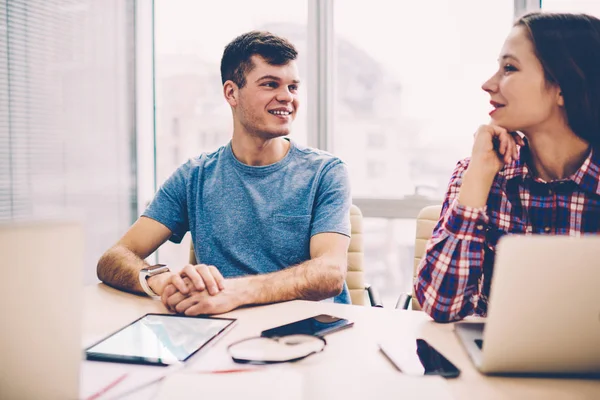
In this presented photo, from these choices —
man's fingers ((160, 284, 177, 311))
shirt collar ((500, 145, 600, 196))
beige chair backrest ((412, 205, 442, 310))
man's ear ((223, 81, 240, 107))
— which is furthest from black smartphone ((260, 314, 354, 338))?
man's ear ((223, 81, 240, 107))

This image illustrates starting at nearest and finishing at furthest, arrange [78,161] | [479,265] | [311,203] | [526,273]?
[526,273] → [479,265] → [311,203] → [78,161]

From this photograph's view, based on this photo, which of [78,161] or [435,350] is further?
[78,161]

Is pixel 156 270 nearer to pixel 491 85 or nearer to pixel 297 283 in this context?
pixel 297 283

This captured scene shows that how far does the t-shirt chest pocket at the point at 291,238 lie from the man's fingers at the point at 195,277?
1.50ft

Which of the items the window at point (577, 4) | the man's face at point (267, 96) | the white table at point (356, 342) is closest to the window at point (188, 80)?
the man's face at point (267, 96)

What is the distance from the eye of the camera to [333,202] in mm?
1571

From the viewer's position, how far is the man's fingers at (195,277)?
112cm

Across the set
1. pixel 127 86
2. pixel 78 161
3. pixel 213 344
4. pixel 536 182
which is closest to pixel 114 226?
pixel 78 161

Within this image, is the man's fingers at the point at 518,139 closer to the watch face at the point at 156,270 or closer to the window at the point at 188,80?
the watch face at the point at 156,270

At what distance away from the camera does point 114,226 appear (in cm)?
283

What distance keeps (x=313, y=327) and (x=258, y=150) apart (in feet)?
2.96

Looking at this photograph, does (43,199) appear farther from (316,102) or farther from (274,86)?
(316,102)

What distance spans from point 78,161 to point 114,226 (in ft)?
1.52

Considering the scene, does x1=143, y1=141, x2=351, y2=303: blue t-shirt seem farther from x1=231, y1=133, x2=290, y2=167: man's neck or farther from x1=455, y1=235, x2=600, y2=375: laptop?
x1=455, y1=235, x2=600, y2=375: laptop
